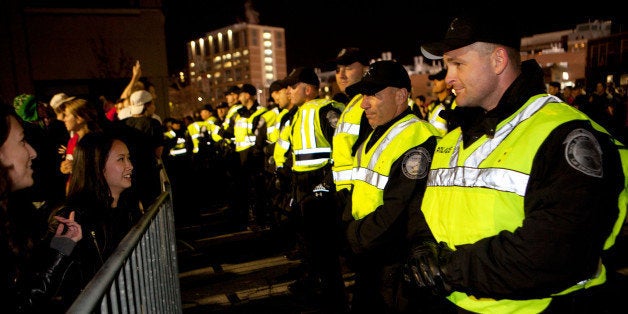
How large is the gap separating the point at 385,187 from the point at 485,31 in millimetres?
1208

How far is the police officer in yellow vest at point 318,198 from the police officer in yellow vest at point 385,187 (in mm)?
1207

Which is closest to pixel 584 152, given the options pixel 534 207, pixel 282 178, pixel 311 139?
pixel 534 207

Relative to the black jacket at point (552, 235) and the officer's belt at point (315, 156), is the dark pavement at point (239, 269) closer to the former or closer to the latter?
the officer's belt at point (315, 156)

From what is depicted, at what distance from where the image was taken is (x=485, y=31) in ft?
6.10

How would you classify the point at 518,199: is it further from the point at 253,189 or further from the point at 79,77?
the point at 79,77

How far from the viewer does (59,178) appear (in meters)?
5.20

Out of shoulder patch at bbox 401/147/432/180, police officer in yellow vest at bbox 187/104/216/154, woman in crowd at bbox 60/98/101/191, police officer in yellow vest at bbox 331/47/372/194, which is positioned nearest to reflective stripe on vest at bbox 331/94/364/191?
police officer in yellow vest at bbox 331/47/372/194

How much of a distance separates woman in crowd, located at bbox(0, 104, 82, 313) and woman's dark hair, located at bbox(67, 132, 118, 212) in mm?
545

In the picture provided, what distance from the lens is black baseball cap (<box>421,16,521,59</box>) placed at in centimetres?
186

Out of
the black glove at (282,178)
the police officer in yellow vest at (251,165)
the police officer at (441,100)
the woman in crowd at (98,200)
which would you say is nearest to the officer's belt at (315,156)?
the black glove at (282,178)

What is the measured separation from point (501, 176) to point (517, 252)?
0.29 meters

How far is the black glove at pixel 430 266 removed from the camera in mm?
1779

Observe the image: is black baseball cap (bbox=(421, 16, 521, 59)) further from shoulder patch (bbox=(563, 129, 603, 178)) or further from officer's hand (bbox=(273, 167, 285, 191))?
officer's hand (bbox=(273, 167, 285, 191))

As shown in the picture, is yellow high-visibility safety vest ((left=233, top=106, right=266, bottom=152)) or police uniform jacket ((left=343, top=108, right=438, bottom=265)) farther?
yellow high-visibility safety vest ((left=233, top=106, right=266, bottom=152))
